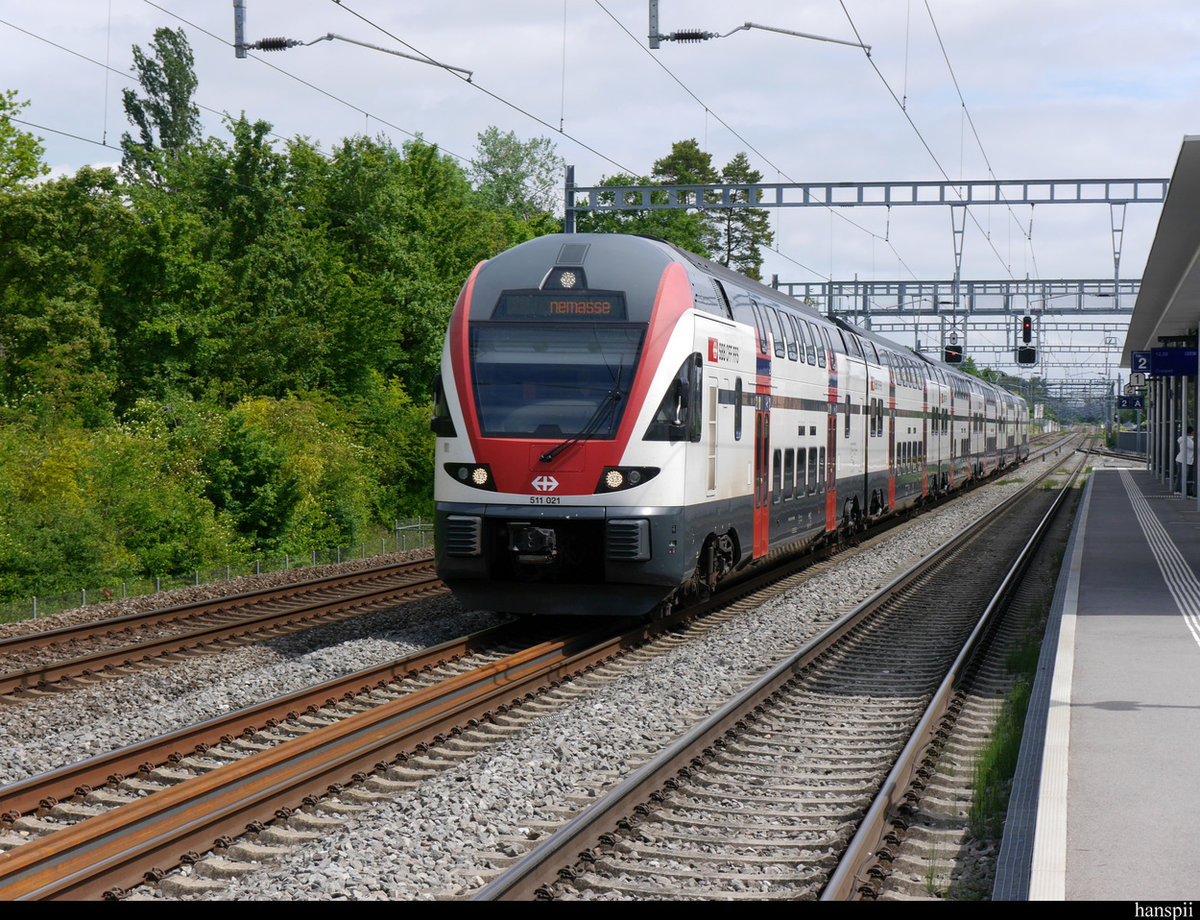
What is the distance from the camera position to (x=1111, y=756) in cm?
753

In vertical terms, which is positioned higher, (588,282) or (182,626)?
(588,282)

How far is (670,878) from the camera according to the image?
6.13 metres

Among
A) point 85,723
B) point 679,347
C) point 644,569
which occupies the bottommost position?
point 85,723

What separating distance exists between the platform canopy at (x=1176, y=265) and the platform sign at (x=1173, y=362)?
890 millimetres

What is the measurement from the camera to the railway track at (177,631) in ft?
37.2

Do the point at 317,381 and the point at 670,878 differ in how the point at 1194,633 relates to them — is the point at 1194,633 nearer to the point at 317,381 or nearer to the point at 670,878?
the point at 670,878

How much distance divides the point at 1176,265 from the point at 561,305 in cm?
1630

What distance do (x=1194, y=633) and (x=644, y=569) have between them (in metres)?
5.67

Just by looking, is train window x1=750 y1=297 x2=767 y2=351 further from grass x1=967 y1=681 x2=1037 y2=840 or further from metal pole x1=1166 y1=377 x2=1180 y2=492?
metal pole x1=1166 y1=377 x2=1180 y2=492

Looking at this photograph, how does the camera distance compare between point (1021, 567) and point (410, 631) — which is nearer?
point (410, 631)

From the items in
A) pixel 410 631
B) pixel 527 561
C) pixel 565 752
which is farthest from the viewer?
pixel 410 631

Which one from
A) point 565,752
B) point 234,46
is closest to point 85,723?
point 565,752

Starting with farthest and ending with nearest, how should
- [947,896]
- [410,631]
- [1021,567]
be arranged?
[1021,567] < [410,631] < [947,896]

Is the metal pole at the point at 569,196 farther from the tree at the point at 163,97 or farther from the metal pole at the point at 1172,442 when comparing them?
the tree at the point at 163,97
